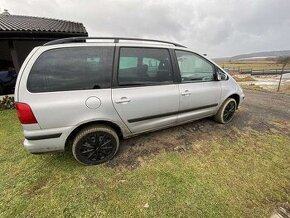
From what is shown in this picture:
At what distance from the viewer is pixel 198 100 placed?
3.52 meters

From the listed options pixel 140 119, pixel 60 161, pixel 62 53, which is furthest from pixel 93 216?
pixel 62 53

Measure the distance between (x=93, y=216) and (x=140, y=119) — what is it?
1.48 meters

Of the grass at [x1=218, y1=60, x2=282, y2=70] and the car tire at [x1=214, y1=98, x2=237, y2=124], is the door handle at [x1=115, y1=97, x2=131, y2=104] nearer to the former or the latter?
the car tire at [x1=214, y1=98, x2=237, y2=124]

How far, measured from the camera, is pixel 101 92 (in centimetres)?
257

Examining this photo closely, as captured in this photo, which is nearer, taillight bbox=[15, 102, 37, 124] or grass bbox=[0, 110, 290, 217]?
grass bbox=[0, 110, 290, 217]

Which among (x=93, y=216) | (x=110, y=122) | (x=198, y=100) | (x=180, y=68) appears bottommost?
(x=93, y=216)

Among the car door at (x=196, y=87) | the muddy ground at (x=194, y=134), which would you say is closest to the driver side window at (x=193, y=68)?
the car door at (x=196, y=87)

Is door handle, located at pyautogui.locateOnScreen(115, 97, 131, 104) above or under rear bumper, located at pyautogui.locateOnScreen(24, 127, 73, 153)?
above

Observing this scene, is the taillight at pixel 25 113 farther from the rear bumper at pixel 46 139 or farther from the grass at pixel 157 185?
the grass at pixel 157 185

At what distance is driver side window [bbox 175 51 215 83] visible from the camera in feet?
10.9

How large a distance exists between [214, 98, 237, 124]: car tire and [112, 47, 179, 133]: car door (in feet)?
4.67

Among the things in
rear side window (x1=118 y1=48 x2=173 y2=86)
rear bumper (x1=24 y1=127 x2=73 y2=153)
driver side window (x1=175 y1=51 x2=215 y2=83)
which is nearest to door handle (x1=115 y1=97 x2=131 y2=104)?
rear side window (x1=118 y1=48 x2=173 y2=86)

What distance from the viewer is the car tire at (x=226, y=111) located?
4.09 meters

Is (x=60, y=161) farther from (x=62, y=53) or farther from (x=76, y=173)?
(x=62, y=53)
